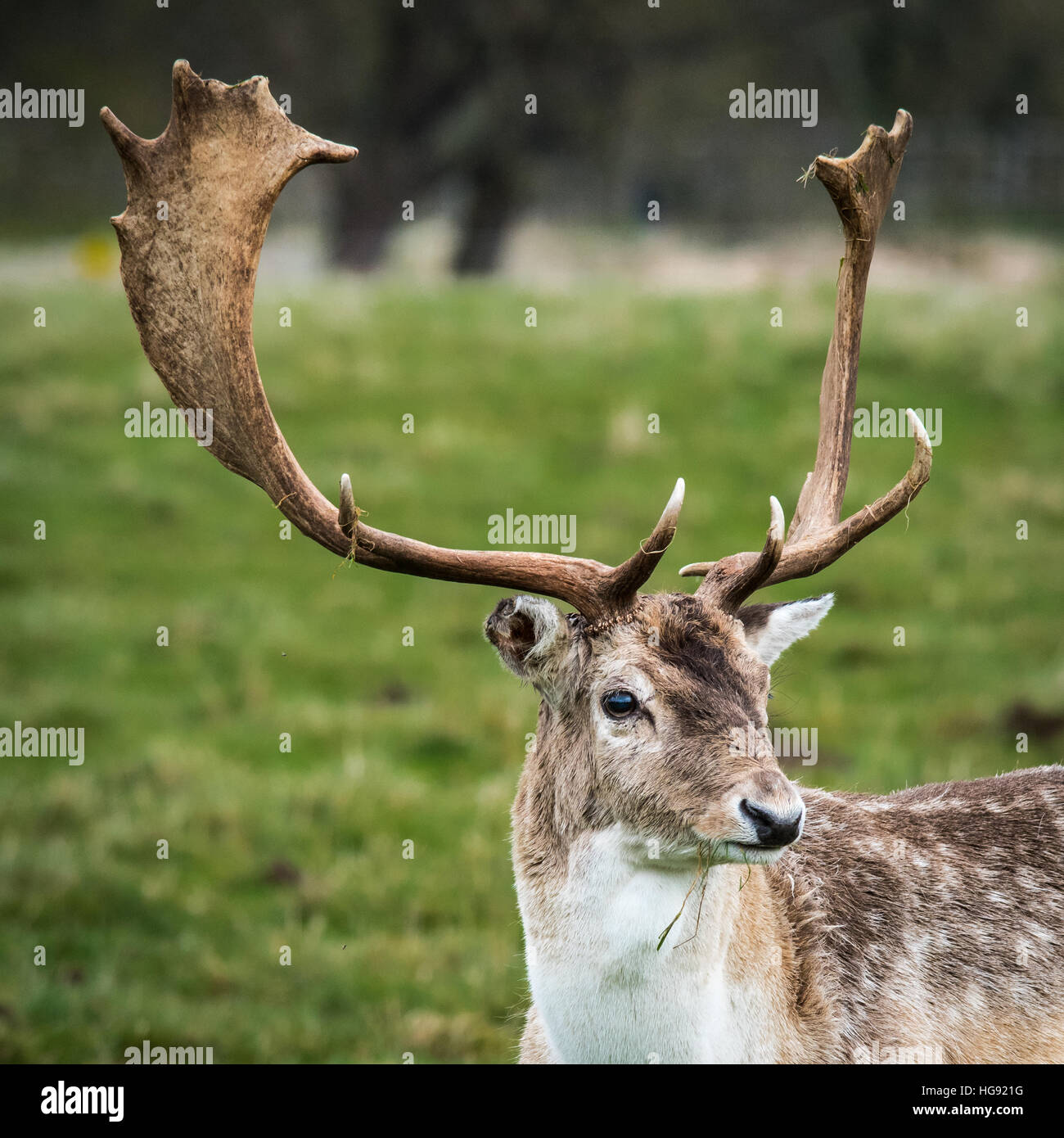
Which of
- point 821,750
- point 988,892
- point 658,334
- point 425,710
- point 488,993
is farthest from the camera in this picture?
point 658,334

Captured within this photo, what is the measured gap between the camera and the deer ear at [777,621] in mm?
5055

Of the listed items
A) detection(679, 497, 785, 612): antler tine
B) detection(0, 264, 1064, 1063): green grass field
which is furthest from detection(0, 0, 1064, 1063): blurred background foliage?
detection(679, 497, 785, 612): antler tine

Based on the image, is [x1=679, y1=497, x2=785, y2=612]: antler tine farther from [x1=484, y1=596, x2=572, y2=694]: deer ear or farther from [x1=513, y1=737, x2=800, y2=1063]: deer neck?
[x1=513, y1=737, x2=800, y2=1063]: deer neck

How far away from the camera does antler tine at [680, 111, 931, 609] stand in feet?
17.0

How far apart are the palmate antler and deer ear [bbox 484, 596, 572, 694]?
0.33 ft

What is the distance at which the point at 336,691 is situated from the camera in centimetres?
1153

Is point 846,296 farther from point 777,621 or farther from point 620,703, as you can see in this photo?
point 620,703

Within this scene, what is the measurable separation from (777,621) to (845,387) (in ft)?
3.95

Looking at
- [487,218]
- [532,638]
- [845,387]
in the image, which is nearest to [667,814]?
[532,638]

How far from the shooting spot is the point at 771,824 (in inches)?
165

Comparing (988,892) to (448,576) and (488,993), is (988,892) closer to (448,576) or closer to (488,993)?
(448,576)

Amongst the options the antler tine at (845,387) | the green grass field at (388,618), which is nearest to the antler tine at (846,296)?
the antler tine at (845,387)
